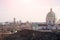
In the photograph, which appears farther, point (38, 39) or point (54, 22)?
point (54, 22)

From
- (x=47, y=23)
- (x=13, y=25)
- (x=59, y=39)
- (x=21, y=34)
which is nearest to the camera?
(x=59, y=39)

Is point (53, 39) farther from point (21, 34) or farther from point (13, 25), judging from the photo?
point (13, 25)

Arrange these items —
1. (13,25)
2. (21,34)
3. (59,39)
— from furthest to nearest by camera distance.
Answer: (13,25) < (21,34) < (59,39)

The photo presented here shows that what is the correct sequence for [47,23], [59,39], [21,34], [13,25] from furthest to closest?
1. [47,23]
2. [13,25]
3. [21,34]
4. [59,39]

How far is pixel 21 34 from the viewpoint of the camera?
19.7 feet

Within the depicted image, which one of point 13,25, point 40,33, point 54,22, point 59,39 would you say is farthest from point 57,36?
point 54,22

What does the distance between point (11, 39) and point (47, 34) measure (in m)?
1.09

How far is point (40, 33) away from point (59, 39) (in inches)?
22.4

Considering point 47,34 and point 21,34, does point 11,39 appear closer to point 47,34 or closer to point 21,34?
point 21,34

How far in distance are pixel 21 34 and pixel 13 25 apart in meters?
4.30

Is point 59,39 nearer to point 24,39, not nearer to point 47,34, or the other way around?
point 47,34

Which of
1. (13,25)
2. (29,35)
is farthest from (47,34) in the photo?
(13,25)

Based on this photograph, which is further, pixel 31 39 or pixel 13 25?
pixel 13 25

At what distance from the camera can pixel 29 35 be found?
5984 millimetres
